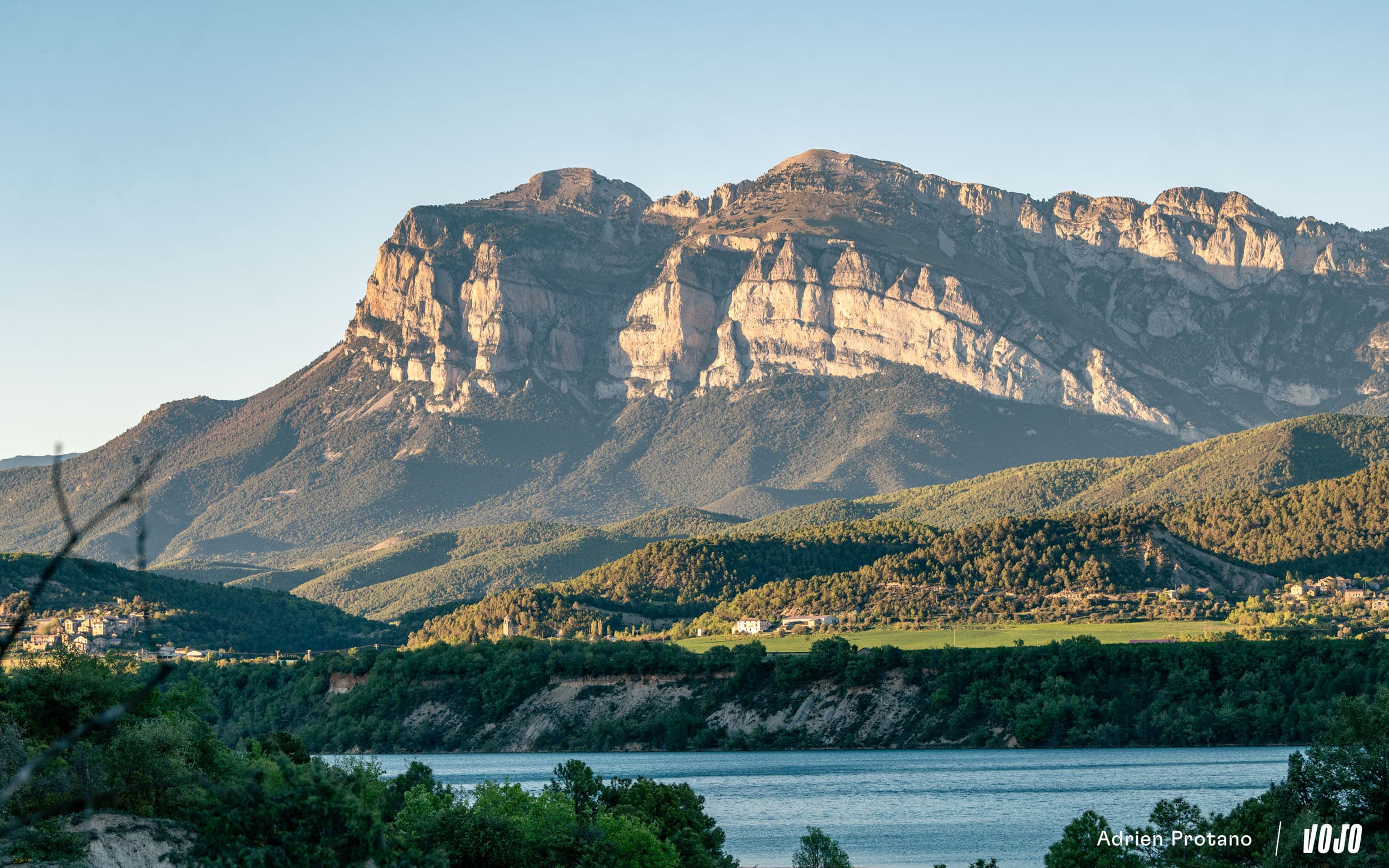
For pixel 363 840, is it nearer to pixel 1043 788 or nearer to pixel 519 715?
pixel 1043 788

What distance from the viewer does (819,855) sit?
6644cm

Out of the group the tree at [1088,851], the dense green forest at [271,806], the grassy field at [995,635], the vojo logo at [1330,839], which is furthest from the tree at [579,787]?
the grassy field at [995,635]

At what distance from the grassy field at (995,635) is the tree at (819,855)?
3600 inches

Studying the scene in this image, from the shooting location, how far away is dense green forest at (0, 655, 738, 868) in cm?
4344

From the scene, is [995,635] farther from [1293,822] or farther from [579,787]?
[1293,822]

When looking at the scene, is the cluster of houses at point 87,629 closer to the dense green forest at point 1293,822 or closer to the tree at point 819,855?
the tree at point 819,855

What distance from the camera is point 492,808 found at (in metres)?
53.5

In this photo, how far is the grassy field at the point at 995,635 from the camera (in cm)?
16588

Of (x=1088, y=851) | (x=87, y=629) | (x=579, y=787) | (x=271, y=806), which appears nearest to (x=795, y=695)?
(x=87, y=629)

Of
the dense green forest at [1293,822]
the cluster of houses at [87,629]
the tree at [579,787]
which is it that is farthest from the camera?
the cluster of houses at [87,629]

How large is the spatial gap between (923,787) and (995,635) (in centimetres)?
7148

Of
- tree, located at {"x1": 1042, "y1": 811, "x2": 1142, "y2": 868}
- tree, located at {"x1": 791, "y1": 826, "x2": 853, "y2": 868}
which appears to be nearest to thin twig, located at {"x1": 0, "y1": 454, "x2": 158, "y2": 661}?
tree, located at {"x1": 1042, "y1": 811, "x2": 1142, "y2": 868}

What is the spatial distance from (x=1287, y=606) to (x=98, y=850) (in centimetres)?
16692

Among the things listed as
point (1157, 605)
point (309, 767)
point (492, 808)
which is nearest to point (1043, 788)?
point (492, 808)
